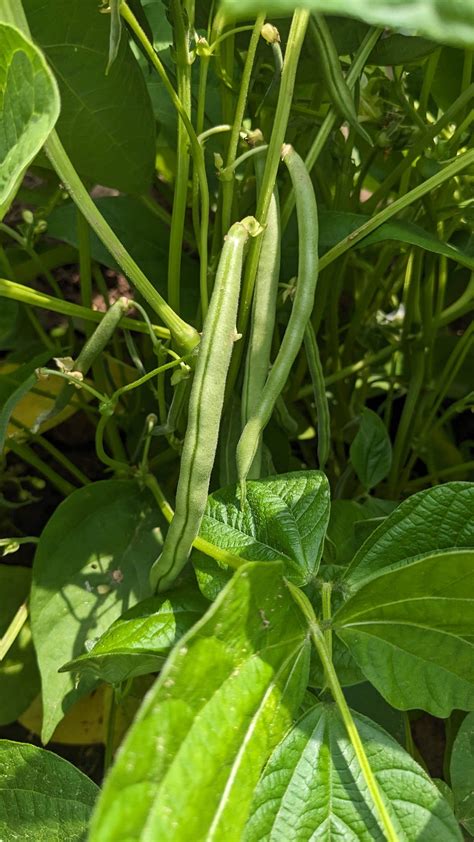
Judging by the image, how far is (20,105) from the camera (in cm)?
42

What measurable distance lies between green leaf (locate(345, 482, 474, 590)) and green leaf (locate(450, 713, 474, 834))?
158mm

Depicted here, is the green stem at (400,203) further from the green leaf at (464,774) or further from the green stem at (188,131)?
the green leaf at (464,774)

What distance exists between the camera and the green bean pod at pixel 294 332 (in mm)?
582

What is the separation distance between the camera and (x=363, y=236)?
649mm

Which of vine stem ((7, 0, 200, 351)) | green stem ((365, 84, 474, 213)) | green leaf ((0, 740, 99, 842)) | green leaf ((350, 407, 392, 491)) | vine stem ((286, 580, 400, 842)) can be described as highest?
green stem ((365, 84, 474, 213))

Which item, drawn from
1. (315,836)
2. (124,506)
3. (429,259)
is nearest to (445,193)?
(429,259)

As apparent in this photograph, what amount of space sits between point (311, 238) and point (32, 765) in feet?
1.52

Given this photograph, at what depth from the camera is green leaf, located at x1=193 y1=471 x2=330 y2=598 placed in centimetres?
56

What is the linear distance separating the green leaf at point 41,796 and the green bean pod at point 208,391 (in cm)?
22

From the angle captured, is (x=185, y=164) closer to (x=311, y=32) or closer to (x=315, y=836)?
(x=311, y=32)

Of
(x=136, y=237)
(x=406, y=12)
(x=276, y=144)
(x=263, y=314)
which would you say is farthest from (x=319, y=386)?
(x=406, y=12)

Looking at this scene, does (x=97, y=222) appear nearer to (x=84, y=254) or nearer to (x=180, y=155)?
(x=180, y=155)

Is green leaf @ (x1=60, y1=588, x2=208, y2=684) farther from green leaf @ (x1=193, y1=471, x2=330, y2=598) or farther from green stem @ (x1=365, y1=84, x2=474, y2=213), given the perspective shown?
green stem @ (x1=365, y1=84, x2=474, y2=213)

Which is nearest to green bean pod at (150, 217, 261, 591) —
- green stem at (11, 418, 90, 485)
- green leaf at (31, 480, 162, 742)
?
green leaf at (31, 480, 162, 742)
